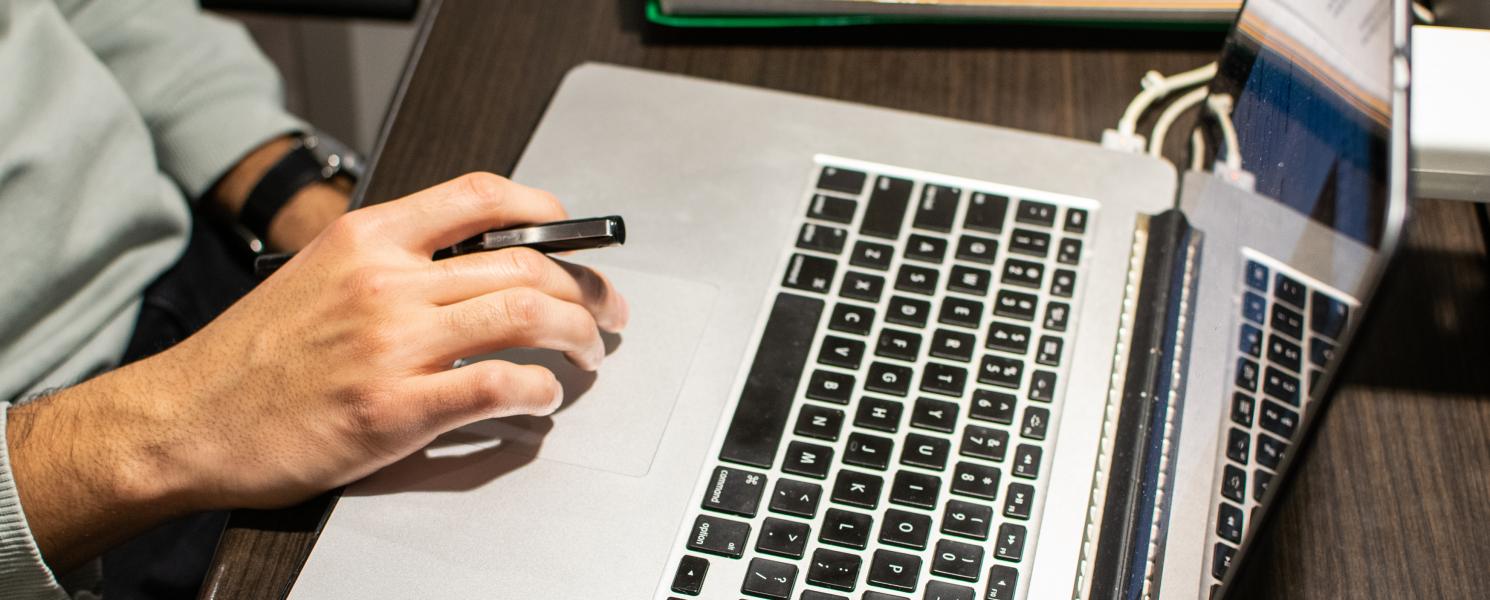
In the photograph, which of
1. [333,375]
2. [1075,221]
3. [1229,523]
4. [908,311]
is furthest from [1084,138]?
[333,375]

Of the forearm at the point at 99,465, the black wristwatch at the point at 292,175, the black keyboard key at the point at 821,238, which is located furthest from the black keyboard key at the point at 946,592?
the black wristwatch at the point at 292,175

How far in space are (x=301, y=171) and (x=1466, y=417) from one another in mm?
796

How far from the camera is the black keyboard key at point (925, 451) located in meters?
0.53

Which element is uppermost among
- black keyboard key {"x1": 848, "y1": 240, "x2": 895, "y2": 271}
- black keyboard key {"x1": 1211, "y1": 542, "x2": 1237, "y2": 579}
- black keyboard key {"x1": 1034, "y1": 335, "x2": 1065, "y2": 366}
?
black keyboard key {"x1": 848, "y1": 240, "x2": 895, "y2": 271}

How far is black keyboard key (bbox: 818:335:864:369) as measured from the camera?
1.88 feet

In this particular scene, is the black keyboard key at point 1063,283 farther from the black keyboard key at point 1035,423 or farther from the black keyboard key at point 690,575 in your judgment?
the black keyboard key at point 690,575

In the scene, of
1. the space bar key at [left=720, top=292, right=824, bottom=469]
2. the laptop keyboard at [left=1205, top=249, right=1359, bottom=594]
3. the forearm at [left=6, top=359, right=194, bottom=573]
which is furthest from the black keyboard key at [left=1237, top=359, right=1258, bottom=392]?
the forearm at [left=6, top=359, right=194, bottom=573]

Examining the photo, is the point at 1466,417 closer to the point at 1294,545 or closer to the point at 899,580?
the point at 1294,545

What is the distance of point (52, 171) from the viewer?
696 mm

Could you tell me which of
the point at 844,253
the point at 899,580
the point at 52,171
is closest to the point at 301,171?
the point at 52,171

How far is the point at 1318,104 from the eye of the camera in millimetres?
447

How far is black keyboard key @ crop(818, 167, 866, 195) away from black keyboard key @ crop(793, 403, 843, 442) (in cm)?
15

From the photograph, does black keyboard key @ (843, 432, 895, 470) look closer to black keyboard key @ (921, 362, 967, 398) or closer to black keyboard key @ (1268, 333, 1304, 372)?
black keyboard key @ (921, 362, 967, 398)

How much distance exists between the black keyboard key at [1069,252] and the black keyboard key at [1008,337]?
5cm
